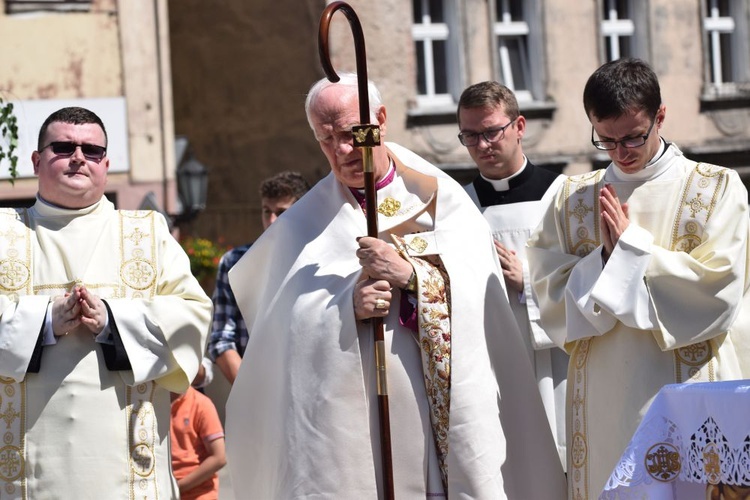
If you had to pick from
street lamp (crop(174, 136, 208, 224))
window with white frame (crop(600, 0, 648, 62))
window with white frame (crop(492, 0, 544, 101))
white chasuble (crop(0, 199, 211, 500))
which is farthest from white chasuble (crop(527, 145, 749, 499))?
window with white frame (crop(600, 0, 648, 62))

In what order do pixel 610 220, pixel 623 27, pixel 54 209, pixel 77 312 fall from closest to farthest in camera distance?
pixel 610 220
pixel 77 312
pixel 54 209
pixel 623 27

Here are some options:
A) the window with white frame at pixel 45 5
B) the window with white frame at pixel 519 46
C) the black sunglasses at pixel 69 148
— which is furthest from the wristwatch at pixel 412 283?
the window with white frame at pixel 519 46

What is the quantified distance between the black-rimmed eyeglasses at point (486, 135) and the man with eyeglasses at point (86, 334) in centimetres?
154

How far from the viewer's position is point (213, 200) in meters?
23.0

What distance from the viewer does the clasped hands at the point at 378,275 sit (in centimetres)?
573

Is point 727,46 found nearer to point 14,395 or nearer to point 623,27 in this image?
point 623,27

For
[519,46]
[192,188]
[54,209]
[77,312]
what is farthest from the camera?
[519,46]

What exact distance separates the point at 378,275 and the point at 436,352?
1.25 feet

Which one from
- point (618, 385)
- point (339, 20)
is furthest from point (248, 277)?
point (339, 20)

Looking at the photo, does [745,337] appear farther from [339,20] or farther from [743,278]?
[339,20]

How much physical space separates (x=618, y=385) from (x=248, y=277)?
165 cm

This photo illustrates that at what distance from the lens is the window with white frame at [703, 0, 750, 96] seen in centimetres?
2294

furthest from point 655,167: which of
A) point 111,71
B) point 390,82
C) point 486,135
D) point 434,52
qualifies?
point 434,52

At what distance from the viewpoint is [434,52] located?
70.3ft
